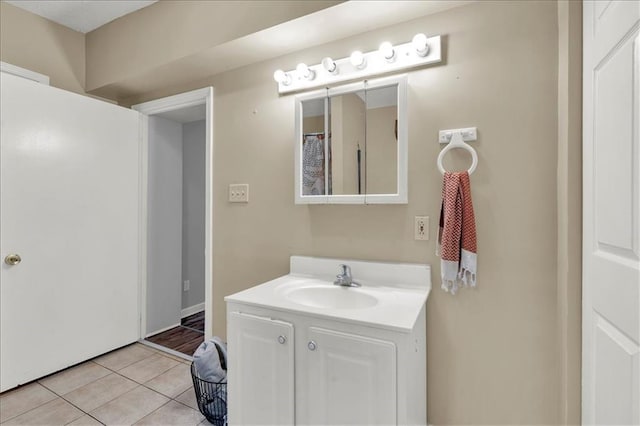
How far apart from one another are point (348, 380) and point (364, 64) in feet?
4.74

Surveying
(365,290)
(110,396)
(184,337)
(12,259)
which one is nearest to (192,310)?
(184,337)

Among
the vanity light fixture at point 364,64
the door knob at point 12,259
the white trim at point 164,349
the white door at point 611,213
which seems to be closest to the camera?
the white door at point 611,213

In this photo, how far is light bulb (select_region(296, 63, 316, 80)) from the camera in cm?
174

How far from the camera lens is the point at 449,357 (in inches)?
57.9

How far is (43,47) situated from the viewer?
2.29 meters

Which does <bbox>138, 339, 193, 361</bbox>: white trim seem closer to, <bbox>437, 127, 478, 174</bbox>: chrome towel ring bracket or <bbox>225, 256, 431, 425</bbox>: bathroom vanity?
<bbox>225, 256, 431, 425</bbox>: bathroom vanity

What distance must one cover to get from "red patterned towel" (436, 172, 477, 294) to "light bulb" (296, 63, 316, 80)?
93 centimetres

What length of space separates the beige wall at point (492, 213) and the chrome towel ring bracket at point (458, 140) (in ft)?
0.13

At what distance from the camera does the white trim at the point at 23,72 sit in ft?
6.85

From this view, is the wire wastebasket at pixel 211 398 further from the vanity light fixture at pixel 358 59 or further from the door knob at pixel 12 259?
the vanity light fixture at pixel 358 59

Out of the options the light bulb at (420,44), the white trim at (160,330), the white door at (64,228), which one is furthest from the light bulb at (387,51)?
the white trim at (160,330)

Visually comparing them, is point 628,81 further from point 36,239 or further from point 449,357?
point 36,239

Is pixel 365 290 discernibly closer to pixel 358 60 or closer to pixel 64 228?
pixel 358 60

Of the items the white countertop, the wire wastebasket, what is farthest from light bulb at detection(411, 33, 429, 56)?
the wire wastebasket
